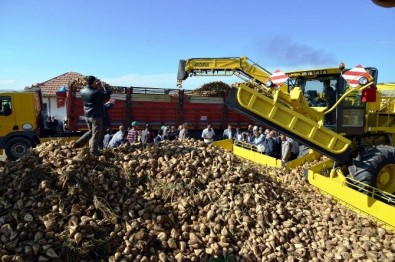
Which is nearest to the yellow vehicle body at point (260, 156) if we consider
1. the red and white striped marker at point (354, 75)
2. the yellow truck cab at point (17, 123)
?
the red and white striped marker at point (354, 75)

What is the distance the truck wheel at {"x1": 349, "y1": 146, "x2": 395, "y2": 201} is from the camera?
22.3 feet

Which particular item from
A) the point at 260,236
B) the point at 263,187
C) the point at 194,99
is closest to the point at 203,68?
the point at 194,99

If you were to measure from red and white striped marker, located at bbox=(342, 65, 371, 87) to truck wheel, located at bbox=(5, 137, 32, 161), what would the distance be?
35.2 feet

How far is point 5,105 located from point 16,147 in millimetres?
1504

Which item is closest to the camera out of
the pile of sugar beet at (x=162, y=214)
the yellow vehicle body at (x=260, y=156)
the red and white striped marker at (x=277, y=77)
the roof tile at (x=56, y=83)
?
the pile of sugar beet at (x=162, y=214)

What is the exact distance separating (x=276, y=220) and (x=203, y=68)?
38.7 feet

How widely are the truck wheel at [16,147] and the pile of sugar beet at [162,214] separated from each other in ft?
25.7

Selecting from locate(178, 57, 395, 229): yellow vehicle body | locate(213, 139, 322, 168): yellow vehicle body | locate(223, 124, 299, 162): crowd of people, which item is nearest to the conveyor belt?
locate(178, 57, 395, 229): yellow vehicle body

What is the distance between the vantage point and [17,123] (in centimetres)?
1329

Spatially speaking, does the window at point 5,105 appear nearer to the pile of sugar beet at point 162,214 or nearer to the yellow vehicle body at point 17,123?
the yellow vehicle body at point 17,123

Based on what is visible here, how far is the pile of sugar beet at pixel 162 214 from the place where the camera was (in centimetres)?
464

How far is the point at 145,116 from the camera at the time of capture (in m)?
16.4

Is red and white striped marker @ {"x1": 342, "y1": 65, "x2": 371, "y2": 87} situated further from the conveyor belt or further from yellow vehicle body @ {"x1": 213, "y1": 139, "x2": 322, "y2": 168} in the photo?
yellow vehicle body @ {"x1": 213, "y1": 139, "x2": 322, "y2": 168}

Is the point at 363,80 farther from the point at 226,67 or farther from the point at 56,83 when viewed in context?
the point at 56,83
